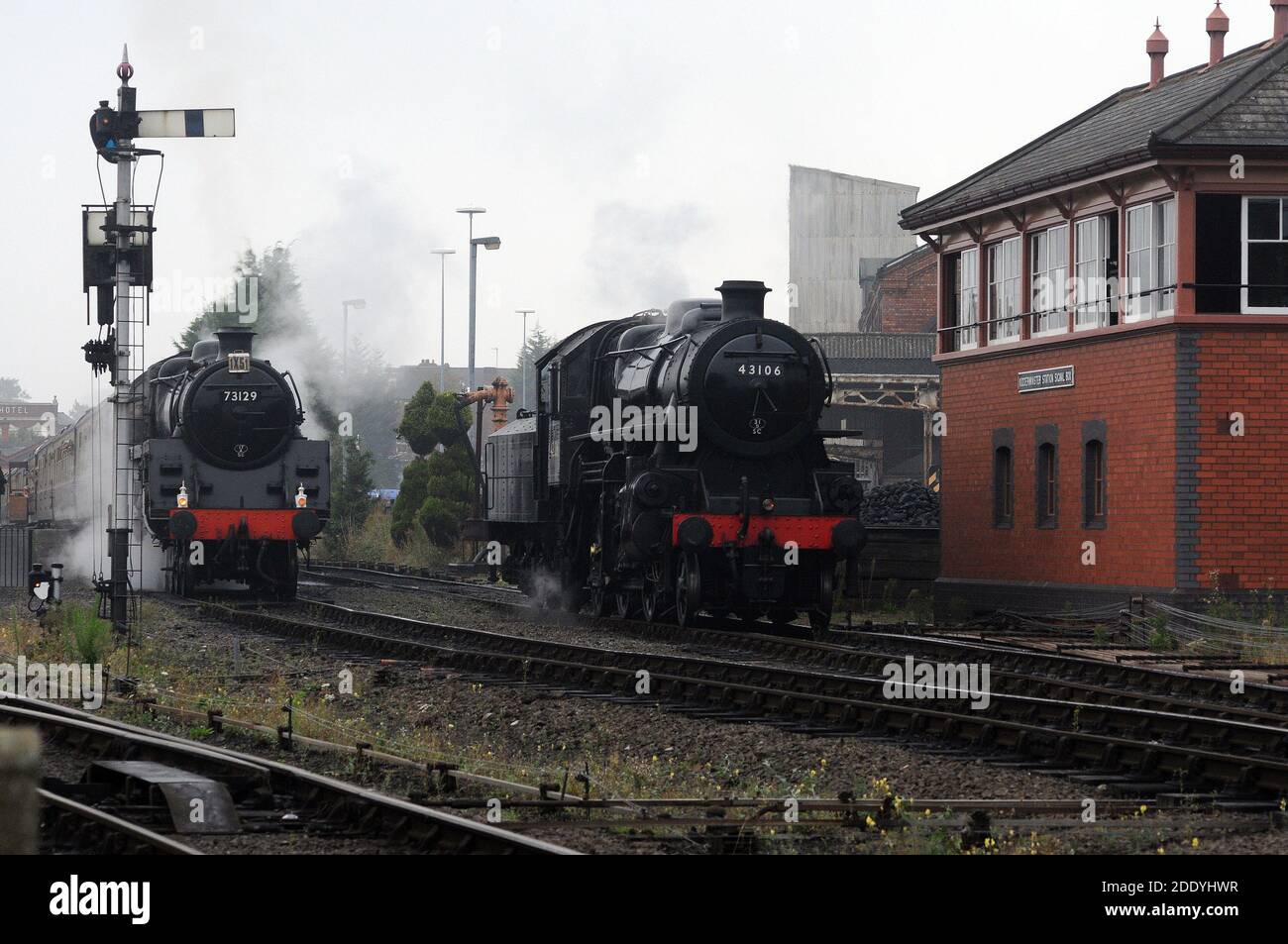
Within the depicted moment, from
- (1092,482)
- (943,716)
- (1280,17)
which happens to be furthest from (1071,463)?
(943,716)

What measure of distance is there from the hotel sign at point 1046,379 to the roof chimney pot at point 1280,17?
678 cm

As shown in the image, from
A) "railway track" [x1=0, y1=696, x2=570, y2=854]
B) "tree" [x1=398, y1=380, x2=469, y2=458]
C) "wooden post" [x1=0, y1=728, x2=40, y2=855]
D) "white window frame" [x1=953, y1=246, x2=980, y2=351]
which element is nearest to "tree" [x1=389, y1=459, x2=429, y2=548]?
"tree" [x1=398, y1=380, x2=469, y2=458]

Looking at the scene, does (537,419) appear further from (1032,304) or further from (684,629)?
(1032,304)

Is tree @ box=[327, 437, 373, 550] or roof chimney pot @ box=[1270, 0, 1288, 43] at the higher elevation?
roof chimney pot @ box=[1270, 0, 1288, 43]

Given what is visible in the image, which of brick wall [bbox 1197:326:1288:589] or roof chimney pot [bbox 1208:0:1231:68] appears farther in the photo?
roof chimney pot [bbox 1208:0:1231:68]

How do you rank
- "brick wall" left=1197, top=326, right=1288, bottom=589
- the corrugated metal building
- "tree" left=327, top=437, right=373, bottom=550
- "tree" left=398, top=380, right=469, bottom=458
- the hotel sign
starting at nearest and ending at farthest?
"brick wall" left=1197, top=326, right=1288, bottom=589 < the hotel sign < "tree" left=398, top=380, right=469, bottom=458 < "tree" left=327, top=437, right=373, bottom=550 < the corrugated metal building

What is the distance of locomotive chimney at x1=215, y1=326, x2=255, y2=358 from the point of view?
24.8 meters

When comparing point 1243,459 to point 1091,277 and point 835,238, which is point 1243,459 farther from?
point 835,238

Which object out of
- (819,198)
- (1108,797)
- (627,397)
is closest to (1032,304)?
(627,397)

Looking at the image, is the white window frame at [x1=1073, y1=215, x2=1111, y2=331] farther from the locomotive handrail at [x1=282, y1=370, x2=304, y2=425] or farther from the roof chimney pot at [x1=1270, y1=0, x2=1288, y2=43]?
the locomotive handrail at [x1=282, y1=370, x2=304, y2=425]

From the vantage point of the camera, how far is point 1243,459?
808 inches

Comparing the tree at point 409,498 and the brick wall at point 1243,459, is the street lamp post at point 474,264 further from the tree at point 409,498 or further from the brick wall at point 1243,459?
the brick wall at point 1243,459

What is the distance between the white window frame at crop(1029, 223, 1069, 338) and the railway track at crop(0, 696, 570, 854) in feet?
55.0
